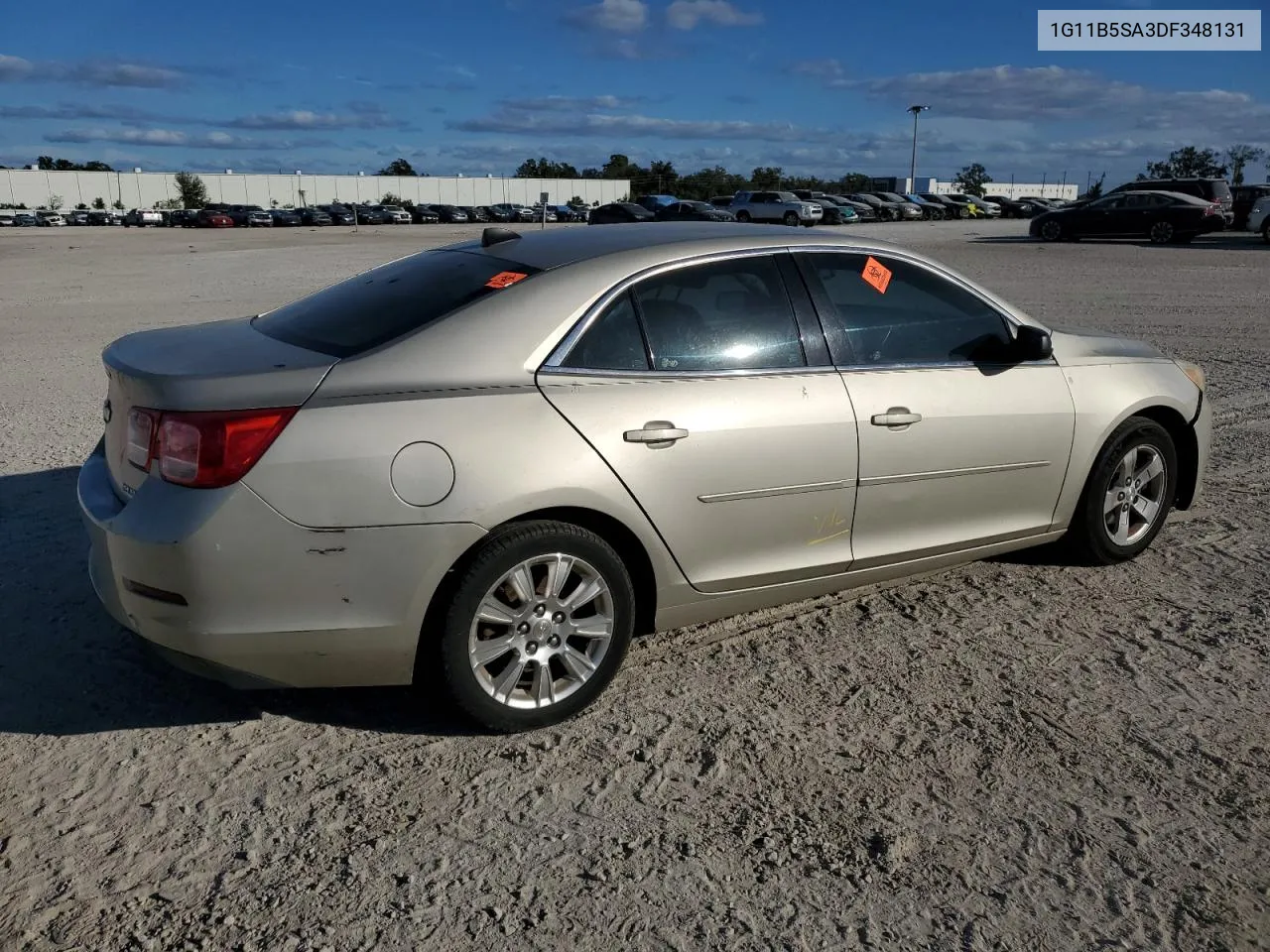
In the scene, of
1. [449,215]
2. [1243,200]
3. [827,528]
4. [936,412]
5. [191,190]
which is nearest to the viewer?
[827,528]

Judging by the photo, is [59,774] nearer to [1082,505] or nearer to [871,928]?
[871,928]

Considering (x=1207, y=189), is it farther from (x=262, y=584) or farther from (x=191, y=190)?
(x=191, y=190)

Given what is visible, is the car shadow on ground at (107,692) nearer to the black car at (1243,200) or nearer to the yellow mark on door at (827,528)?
the yellow mark on door at (827,528)

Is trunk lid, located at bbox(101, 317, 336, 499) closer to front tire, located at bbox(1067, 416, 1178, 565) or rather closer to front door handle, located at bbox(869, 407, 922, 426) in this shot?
front door handle, located at bbox(869, 407, 922, 426)

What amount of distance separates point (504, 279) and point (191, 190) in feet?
378

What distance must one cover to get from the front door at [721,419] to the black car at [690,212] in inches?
1506

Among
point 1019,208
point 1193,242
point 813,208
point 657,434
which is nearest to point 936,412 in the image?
point 657,434

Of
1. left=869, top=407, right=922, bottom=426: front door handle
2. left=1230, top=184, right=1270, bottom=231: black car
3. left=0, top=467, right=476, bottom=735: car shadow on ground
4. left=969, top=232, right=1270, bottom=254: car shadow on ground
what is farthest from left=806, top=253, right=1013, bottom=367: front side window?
left=1230, top=184, right=1270, bottom=231: black car

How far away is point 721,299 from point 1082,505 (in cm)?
213

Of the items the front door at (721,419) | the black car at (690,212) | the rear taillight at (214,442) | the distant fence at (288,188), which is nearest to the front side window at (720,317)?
the front door at (721,419)

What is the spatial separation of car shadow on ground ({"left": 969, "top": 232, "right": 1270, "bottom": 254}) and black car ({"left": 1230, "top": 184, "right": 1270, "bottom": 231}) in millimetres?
505

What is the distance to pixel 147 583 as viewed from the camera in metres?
3.18

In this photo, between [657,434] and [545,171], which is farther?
[545,171]

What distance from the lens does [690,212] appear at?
44812mm
